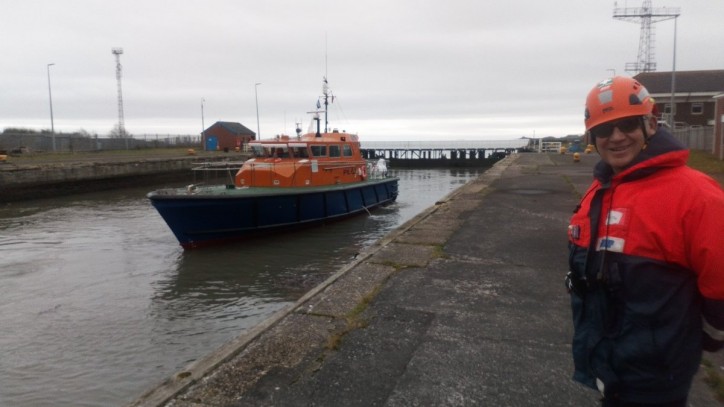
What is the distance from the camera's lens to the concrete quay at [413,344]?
3078mm

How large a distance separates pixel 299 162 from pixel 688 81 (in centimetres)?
4228

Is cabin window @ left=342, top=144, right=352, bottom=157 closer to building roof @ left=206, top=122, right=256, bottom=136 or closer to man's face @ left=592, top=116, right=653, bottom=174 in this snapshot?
man's face @ left=592, top=116, right=653, bottom=174

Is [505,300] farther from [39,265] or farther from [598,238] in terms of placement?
[39,265]

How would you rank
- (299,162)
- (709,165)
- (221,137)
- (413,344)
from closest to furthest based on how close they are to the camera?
(413,344)
(299,162)
(709,165)
(221,137)

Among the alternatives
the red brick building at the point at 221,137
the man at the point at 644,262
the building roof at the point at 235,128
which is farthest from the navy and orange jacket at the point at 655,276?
the building roof at the point at 235,128

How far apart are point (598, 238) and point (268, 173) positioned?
1235 cm

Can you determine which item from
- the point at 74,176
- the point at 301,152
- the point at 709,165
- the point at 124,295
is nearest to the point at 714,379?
the point at 124,295

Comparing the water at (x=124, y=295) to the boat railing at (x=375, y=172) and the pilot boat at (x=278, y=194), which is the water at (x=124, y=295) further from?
the boat railing at (x=375, y=172)

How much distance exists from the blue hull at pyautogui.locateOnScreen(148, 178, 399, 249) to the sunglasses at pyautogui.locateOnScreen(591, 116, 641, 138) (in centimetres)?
1018

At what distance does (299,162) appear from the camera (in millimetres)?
13969

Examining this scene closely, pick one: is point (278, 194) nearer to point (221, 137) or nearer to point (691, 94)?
point (691, 94)

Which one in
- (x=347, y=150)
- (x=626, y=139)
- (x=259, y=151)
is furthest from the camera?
(x=347, y=150)

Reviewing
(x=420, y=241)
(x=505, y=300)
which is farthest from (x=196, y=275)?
(x=505, y=300)

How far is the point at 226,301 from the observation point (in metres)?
7.87
